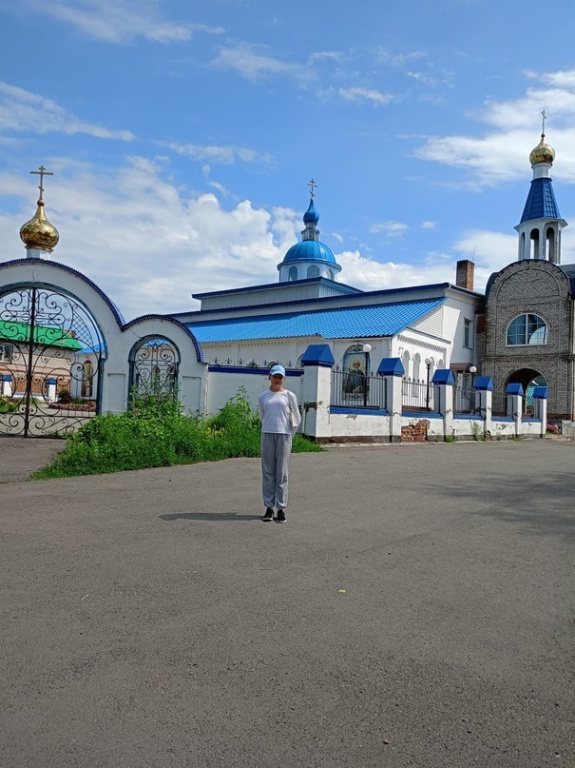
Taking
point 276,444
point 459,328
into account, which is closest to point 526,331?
point 459,328

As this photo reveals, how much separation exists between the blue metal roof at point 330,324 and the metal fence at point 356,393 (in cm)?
798

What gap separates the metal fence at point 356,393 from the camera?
16141mm

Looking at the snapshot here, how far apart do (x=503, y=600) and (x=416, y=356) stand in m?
24.4

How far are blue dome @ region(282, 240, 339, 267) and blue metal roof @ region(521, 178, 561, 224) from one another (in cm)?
1280

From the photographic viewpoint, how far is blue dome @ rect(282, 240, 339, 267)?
42812 mm

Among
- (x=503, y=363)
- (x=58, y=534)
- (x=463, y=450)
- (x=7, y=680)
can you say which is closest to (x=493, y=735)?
(x=7, y=680)

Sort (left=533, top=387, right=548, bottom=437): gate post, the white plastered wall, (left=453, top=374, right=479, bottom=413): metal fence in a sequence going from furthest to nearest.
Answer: (left=533, top=387, right=548, bottom=437): gate post
(left=453, top=374, right=479, bottom=413): metal fence
the white plastered wall

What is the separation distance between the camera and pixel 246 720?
2.50 m

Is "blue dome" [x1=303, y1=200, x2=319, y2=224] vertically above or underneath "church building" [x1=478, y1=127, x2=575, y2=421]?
above

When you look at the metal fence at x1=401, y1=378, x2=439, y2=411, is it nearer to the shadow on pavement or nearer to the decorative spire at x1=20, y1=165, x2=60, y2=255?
the decorative spire at x1=20, y1=165, x2=60, y2=255

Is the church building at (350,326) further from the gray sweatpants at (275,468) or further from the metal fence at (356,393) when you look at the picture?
the gray sweatpants at (275,468)

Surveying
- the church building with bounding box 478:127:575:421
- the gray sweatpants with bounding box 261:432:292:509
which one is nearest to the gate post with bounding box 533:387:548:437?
the church building with bounding box 478:127:575:421

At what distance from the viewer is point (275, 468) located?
6.30 metres

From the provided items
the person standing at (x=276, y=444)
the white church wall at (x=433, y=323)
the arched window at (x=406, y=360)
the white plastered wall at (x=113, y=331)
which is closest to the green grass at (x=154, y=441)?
the white plastered wall at (x=113, y=331)
